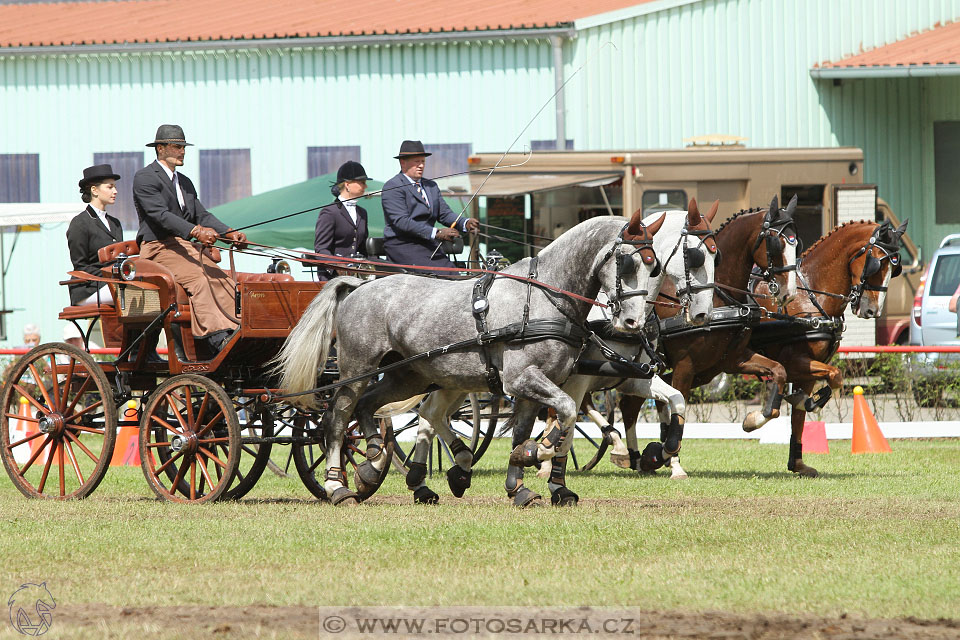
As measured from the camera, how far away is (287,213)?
17719 millimetres

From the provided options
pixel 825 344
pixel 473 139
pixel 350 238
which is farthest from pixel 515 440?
pixel 473 139

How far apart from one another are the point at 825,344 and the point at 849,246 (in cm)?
81

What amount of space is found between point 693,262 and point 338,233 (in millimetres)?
2990

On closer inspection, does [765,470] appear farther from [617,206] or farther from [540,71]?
[540,71]

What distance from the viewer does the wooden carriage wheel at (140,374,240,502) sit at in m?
8.95

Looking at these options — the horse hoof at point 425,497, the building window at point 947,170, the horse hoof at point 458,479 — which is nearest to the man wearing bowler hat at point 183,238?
the horse hoof at point 425,497

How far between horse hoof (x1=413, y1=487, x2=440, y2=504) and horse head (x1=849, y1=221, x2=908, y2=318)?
3.87m

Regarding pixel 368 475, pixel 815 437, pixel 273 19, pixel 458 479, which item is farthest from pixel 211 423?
pixel 273 19

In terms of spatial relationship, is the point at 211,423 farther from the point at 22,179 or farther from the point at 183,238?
the point at 22,179

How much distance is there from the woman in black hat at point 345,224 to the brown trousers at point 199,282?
136 centimetres

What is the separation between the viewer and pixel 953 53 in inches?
864

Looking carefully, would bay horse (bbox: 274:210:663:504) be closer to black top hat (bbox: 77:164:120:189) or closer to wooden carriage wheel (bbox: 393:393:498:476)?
wooden carriage wheel (bbox: 393:393:498:476)

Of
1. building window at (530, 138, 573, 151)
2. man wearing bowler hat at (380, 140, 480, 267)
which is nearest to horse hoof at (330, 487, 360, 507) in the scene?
man wearing bowler hat at (380, 140, 480, 267)

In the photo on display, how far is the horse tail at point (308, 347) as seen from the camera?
30.1 ft
